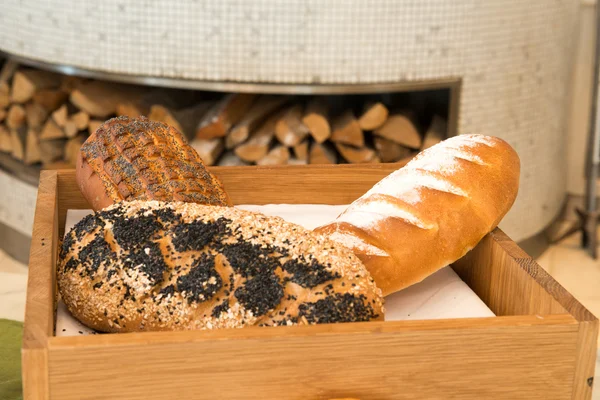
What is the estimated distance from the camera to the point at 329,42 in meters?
2.35

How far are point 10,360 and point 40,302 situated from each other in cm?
104

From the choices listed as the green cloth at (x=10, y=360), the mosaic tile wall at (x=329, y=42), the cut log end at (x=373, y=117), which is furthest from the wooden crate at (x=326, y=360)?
the cut log end at (x=373, y=117)

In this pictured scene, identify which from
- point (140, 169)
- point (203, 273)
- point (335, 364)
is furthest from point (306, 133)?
point (335, 364)

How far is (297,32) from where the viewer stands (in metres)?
2.34

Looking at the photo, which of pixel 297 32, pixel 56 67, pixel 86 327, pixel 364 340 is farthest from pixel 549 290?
pixel 56 67

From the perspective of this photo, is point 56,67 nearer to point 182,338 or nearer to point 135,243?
point 135,243

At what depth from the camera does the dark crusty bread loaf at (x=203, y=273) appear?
37.6 inches

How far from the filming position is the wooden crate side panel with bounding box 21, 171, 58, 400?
83cm

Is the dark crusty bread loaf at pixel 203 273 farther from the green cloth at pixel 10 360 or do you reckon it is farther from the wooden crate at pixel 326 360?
the green cloth at pixel 10 360

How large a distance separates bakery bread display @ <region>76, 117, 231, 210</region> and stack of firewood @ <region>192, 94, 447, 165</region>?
3.98ft

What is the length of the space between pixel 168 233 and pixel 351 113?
164 centimetres

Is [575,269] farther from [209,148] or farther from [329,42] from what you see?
[209,148]

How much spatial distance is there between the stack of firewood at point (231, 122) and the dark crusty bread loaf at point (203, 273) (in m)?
1.49

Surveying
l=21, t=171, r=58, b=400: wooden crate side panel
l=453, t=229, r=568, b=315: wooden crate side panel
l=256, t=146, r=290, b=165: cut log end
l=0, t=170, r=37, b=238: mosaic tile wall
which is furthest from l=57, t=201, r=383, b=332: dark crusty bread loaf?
l=0, t=170, r=37, b=238: mosaic tile wall
